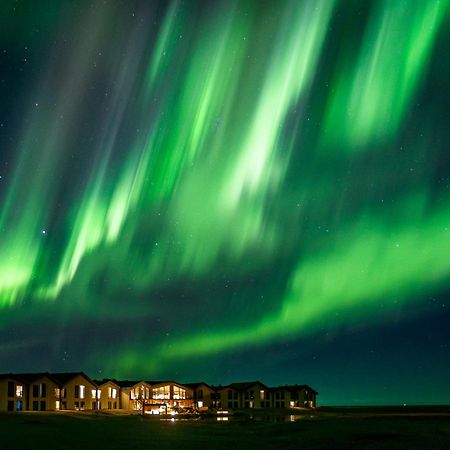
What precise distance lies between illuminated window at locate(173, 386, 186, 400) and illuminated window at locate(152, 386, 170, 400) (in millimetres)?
2008

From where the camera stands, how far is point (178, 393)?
14412 cm

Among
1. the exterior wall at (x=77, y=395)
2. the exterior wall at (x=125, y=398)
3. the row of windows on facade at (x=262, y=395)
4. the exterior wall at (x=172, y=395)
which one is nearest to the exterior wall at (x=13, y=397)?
the exterior wall at (x=77, y=395)

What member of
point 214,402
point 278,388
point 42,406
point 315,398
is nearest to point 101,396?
point 42,406

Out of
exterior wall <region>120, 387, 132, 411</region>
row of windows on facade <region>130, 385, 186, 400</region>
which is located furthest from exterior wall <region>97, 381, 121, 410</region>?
row of windows on facade <region>130, 385, 186, 400</region>

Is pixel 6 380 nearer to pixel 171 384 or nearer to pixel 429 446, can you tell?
pixel 171 384

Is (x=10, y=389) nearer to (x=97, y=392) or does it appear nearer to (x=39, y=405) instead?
(x=39, y=405)

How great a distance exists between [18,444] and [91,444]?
5.28m

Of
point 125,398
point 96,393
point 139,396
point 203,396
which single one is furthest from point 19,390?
point 203,396

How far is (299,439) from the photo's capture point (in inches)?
2037

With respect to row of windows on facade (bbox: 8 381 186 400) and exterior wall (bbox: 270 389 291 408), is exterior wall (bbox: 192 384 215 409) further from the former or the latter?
exterior wall (bbox: 270 389 291 408)

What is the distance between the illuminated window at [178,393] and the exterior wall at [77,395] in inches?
974

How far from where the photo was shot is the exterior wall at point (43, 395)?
111188mm

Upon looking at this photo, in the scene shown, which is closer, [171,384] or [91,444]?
[91,444]

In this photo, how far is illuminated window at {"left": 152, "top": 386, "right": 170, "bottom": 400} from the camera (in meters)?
140
